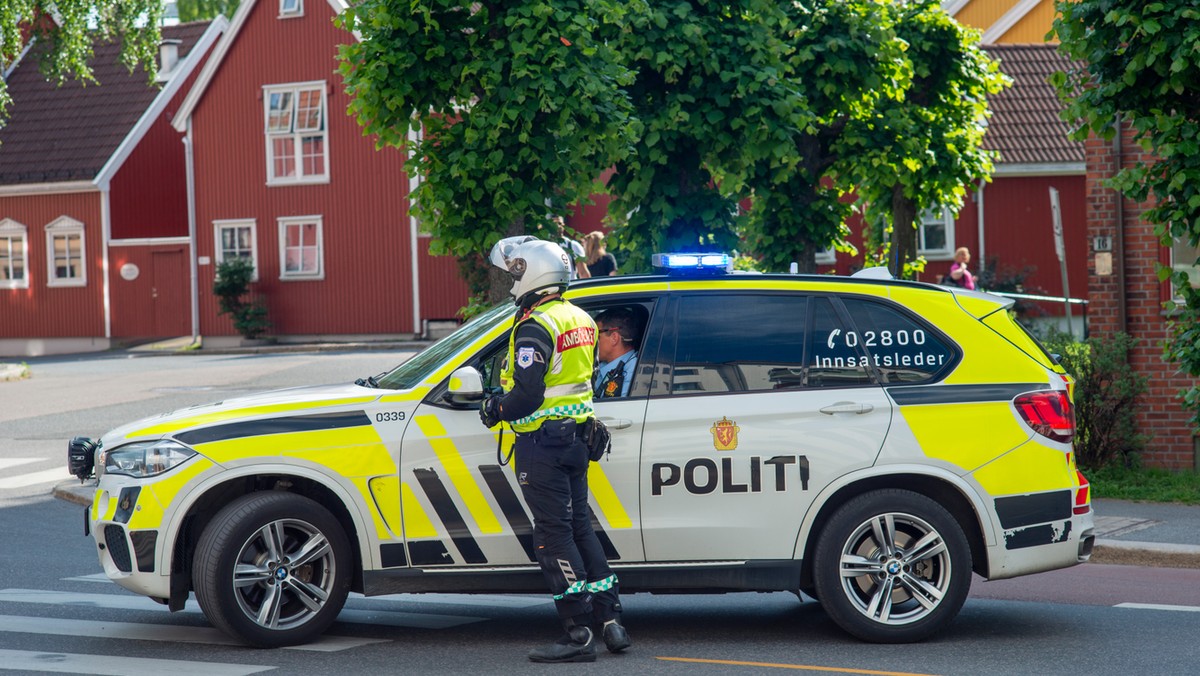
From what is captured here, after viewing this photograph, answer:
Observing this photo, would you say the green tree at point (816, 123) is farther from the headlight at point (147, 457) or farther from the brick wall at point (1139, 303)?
the headlight at point (147, 457)

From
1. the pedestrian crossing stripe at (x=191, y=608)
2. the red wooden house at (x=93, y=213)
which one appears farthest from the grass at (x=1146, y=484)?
the red wooden house at (x=93, y=213)

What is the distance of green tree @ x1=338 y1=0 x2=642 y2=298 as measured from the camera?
37.2 feet

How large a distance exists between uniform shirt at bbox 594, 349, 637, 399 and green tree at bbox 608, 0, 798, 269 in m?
5.82

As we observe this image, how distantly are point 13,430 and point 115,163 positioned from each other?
80.6 feet

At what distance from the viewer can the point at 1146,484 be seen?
41.0 feet

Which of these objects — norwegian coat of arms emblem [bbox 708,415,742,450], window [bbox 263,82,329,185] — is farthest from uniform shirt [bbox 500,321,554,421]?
window [bbox 263,82,329,185]

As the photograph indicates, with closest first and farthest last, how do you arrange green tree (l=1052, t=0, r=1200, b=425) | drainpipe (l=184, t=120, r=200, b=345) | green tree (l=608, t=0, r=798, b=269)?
green tree (l=1052, t=0, r=1200, b=425), green tree (l=608, t=0, r=798, b=269), drainpipe (l=184, t=120, r=200, b=345)

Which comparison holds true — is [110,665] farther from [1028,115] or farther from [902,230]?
[1028,115]

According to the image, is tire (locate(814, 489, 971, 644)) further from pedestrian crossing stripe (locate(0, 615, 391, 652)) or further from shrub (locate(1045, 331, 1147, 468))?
shrub (locate(1045, 331, 1147, 468))

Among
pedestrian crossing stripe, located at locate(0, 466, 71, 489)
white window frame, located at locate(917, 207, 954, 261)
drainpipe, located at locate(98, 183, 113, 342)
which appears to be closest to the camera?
pedestrian crossing stripe, located at locate(0, 466, 71, 489)

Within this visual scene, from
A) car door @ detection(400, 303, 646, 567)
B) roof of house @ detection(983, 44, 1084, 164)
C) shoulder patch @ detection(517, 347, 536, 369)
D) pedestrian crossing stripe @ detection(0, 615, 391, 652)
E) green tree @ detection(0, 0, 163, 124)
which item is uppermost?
green tree @ detection(0, 0, 163, 124)

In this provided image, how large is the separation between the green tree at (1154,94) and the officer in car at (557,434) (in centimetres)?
436

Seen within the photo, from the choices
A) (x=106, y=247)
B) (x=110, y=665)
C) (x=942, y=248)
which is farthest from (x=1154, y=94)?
(x=106, y=247)

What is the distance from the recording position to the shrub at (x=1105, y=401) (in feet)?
41.8
